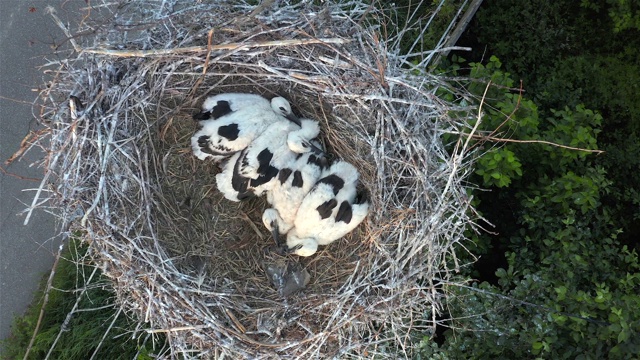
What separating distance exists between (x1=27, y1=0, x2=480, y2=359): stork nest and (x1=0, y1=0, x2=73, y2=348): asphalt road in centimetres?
92

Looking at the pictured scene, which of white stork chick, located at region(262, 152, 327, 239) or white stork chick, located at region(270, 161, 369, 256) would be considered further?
white stork chick, located at region(262, 152, 327, 239)

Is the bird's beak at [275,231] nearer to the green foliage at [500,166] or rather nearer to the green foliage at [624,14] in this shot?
the green foliage at [500,166]

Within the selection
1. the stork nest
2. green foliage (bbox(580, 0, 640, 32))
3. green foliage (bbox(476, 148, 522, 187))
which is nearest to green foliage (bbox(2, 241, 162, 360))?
the stork nest

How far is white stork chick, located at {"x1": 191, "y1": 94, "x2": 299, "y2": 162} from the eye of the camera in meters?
4.12

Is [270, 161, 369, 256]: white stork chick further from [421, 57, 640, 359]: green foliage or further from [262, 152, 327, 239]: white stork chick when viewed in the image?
[421, 57, 640, 359]: green foliage

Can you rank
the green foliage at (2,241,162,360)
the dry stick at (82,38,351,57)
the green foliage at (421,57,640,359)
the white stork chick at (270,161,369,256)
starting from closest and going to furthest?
the green foliage at (421,57,640,359) < the dry stick at (82,38,351,57) < the white stork chick at (270,161,369,256) < the green foliage at (2,241,162,360)

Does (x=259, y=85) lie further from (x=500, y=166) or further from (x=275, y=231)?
(x=500, y=166)

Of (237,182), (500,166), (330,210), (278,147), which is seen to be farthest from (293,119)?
(500,166)

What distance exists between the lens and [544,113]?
185 inches

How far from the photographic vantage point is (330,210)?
405 centimetres

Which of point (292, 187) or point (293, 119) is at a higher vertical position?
point (293, 119)

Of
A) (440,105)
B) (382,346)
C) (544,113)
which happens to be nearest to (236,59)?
(440,105)

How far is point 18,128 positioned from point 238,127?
206 centimetres

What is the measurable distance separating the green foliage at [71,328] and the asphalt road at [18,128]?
0.77 ft
